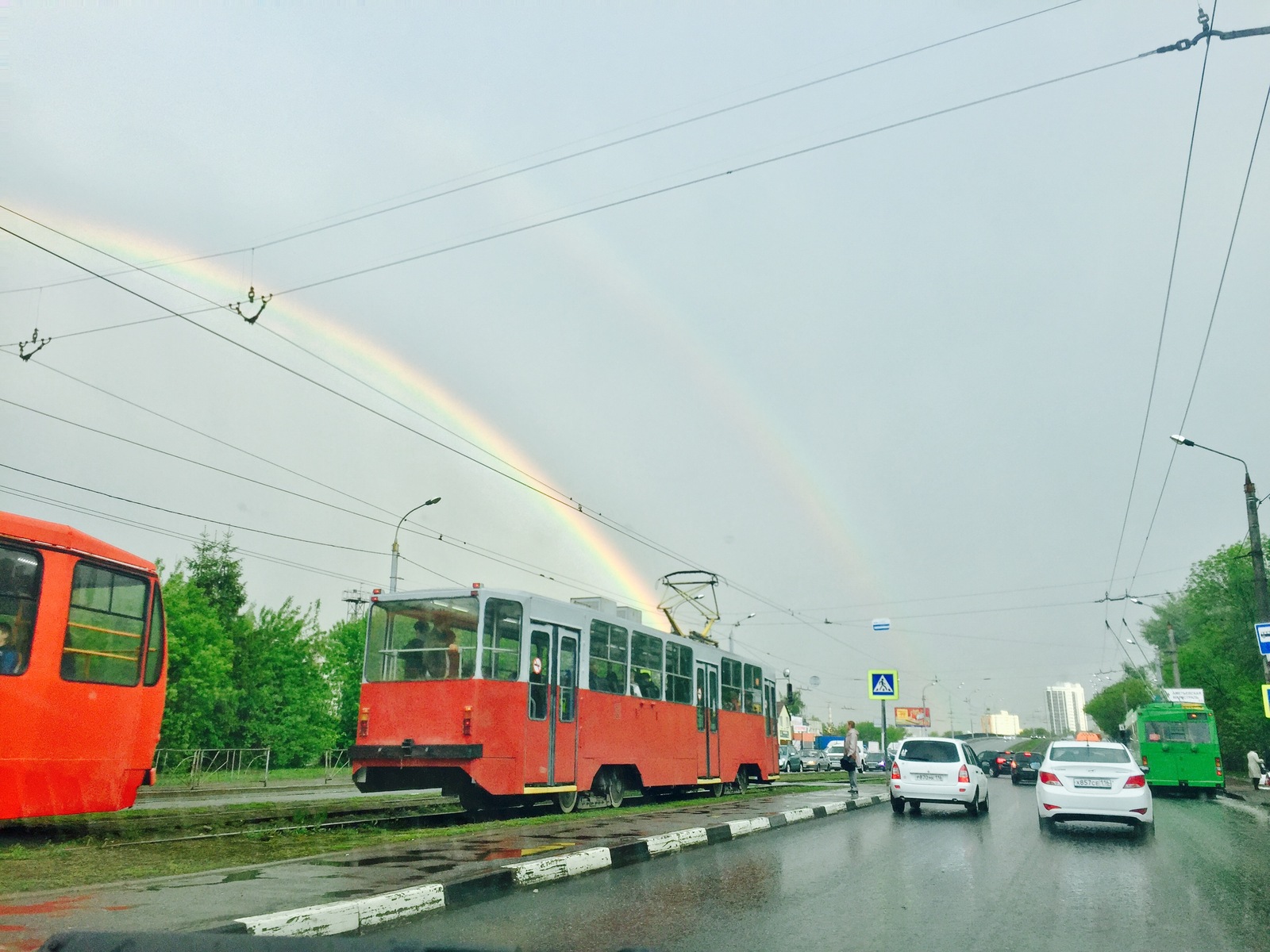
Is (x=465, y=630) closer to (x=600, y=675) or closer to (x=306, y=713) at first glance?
(x=600, y=675)

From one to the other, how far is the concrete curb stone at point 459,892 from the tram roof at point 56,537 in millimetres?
6476

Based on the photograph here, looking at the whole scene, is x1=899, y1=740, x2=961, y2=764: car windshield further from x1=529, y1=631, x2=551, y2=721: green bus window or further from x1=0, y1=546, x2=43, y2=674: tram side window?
x1=0, y1=546, x2=43, y2=674: tram side window

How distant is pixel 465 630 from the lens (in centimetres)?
1511

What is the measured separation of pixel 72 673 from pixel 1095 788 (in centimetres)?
1373

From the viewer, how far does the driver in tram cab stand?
34.7ft

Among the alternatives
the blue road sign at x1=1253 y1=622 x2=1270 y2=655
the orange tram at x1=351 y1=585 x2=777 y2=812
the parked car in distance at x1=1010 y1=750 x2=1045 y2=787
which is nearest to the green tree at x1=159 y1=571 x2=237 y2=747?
the orange tram at x1=351 y1=585 x2=777 y2=812

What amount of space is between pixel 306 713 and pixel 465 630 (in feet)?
157

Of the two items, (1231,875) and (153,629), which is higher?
(153,629)

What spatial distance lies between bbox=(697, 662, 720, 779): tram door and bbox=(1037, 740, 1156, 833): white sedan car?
26.3 ft

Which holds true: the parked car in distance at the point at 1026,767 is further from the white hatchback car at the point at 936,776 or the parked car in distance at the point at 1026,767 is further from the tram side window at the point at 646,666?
the tram side window at the point at 646,666

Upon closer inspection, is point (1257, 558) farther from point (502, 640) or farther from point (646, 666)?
point (502, 640)

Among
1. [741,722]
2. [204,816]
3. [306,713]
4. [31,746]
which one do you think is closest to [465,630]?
[204,816]

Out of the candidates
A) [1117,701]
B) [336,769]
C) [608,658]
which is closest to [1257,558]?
[608,658]

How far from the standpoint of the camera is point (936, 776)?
762 inches
